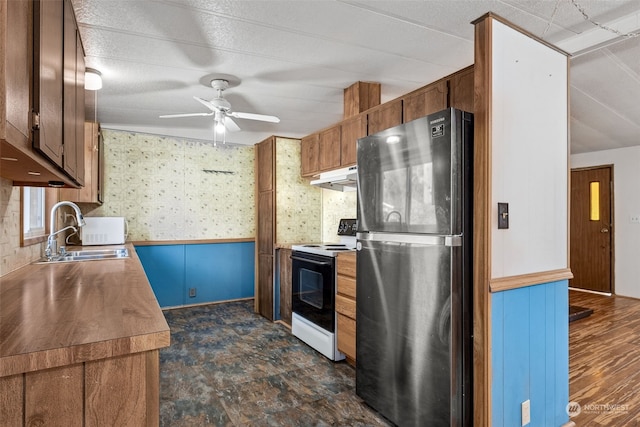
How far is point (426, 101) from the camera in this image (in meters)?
2.28

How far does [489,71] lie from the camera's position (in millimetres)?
1628

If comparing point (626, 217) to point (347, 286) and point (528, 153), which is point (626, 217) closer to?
point (528, 153)

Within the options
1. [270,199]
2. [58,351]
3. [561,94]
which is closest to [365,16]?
[561,94]

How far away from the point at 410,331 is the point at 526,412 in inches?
27.7

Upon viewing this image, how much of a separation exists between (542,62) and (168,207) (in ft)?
14.4

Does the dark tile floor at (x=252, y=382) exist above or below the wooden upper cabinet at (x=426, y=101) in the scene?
below

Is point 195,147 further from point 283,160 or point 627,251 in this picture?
point 627,251

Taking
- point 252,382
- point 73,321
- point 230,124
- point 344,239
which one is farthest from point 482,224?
point 230,124

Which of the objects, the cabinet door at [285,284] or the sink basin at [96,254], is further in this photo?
the cabinet door at [285,284]

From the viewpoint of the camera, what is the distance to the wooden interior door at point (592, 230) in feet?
17.9

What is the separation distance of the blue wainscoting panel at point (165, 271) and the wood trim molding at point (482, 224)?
4.03 metres

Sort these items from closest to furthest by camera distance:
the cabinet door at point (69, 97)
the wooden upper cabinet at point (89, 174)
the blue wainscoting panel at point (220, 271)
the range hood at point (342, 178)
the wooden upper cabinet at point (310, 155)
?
the cabinet door at point (69, 97) → the range hood at point (342, 178) → the wooden upper cabinet at point (89, 174) → the wooden upper cabinet at point (310, 155) → the blue wainscoting panel at point (220, 271)

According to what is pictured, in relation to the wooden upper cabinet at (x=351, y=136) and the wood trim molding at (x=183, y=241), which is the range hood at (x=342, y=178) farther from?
the wood trim molding at (x=183, y=241)

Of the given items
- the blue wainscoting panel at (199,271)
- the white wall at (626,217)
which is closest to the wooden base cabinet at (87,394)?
the blue wainscoting panel at (199,271)
